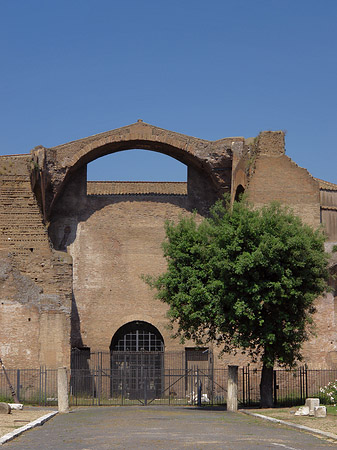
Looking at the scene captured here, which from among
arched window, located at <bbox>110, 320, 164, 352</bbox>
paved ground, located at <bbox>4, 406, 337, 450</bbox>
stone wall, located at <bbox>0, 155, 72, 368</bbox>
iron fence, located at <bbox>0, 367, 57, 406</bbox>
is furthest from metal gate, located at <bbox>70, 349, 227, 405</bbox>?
paved ground, located at <bbox>4, 406, 337, 450</bbox>

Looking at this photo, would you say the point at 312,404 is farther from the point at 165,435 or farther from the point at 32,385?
the point at 32,385

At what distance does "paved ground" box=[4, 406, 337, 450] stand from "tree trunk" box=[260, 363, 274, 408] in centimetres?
447

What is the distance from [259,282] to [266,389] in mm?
2892

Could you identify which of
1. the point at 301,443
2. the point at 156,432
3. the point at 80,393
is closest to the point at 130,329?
the point at 80,393

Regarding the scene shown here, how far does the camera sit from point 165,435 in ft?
32.9

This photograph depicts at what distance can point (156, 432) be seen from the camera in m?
10.6

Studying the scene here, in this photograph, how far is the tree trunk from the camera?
17875 mm

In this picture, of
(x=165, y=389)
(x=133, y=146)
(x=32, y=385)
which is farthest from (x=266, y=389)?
(x=133, y=146)

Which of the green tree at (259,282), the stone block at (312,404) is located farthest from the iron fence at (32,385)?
the stone block at (312,404)

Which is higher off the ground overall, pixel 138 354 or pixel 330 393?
pixel 138 354

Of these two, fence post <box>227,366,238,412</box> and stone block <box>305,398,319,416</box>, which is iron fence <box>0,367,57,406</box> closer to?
fence post <box>227,366,238,412</box>

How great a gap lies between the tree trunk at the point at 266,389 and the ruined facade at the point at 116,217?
183 inches

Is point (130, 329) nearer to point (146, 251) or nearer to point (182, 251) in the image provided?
point (146, 251)

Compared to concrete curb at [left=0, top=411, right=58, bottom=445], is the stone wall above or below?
above
